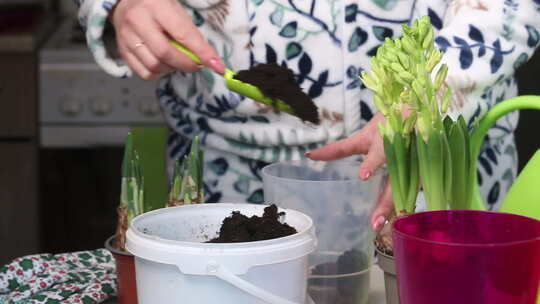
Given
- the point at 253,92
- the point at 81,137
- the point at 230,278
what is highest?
the point at 253,92

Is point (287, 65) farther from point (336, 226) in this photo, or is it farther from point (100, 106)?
point (100, 106)

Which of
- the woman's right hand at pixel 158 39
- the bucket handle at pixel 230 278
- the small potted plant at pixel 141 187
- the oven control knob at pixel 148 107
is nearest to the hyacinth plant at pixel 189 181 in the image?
the small potted plant at pixel 141 187

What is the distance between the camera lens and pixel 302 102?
911mm

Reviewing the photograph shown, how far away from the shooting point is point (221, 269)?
627 mm

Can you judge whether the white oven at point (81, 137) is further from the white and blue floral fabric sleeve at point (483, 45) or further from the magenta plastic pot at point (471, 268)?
the magenta plastic pot at point (471, 268)

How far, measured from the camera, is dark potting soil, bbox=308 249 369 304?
808 millimetres

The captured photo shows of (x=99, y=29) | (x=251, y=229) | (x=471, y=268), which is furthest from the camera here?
(x=99, y=29)

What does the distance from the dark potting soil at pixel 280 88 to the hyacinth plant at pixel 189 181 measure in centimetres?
9

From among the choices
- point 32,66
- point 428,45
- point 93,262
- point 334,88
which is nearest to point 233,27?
point 334,88

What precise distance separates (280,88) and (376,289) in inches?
8.9

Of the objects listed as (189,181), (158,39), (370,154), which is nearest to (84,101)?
(158,39)

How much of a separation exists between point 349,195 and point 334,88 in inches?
13.5

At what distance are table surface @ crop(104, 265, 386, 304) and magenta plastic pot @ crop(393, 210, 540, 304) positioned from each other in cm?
23

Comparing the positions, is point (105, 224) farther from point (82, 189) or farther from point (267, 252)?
point (267, 252)
